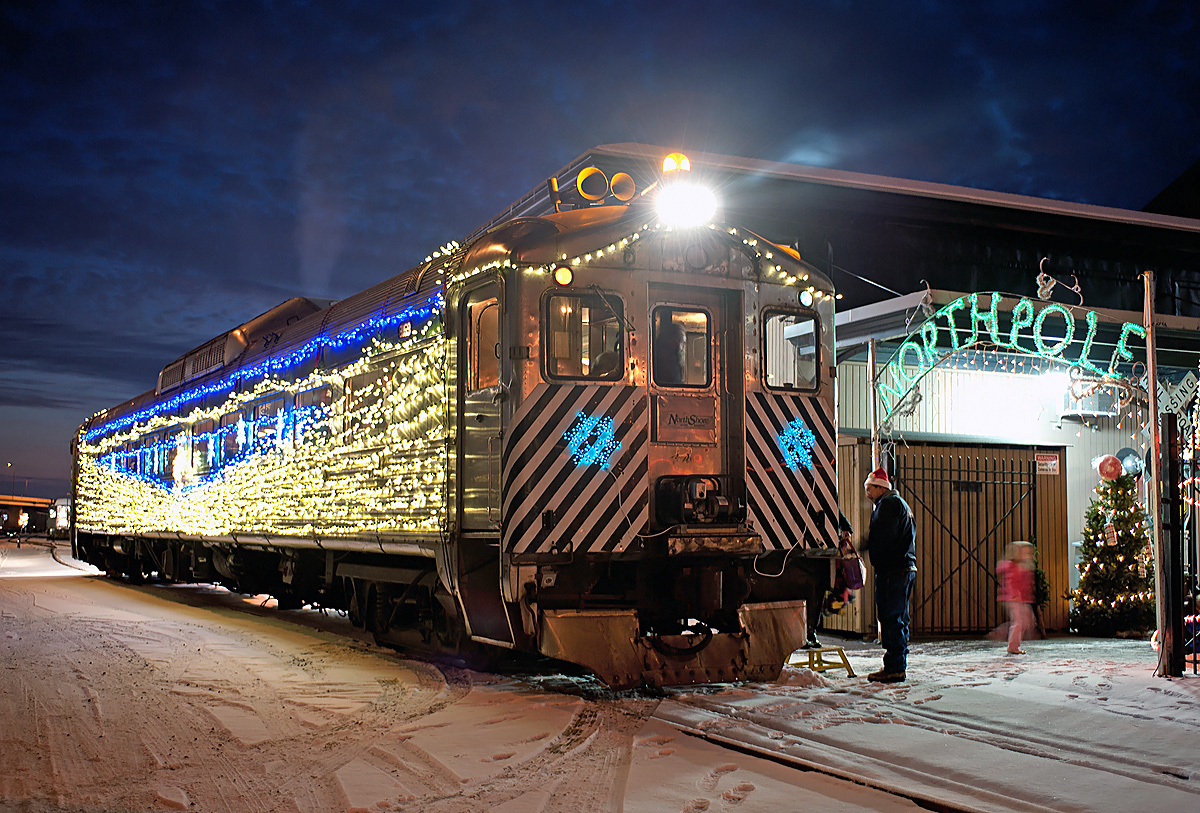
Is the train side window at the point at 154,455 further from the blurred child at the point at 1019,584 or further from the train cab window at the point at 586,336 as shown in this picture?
the blurred child at the point at 1019,584

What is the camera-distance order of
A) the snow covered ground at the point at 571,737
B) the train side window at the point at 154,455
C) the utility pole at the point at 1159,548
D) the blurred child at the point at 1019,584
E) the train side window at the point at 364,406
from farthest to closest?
the train side window at the point at 154,455 < the blurred child at the point at 1019,584 < the train side window at the point at 364,406 < the utility pole at the point at 1159,548 < the snow covered ground at the point at 571,737

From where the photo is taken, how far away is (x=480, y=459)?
25.0 feet

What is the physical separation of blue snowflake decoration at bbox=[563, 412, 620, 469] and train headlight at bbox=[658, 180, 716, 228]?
165 cm

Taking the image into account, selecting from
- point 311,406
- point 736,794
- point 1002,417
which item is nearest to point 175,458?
point 311,406

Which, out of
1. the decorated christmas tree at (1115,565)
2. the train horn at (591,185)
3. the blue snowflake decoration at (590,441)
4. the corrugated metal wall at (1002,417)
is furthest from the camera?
the corrugated metal wall at (1002,417)

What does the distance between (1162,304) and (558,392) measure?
14496 millimetres

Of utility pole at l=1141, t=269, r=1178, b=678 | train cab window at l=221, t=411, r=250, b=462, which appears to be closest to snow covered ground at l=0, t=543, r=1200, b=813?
utility pole at l=1141, t=269, r=1178, b=678

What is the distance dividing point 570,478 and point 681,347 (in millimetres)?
1400

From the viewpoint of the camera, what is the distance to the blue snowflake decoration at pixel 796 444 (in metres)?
8.11

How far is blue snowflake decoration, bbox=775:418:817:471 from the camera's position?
319 inches

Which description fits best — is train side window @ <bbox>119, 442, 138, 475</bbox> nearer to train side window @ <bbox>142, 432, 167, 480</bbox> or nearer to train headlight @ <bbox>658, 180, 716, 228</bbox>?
train side window @ <bbox>142, 432, 167, 480</bbox>

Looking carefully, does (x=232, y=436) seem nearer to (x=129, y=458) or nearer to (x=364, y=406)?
(x=364, y=406)

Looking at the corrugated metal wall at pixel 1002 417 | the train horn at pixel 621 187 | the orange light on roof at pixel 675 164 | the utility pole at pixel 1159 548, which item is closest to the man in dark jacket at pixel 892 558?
the utility pole at pixel 1159 548

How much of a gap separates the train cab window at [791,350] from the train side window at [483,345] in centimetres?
208
